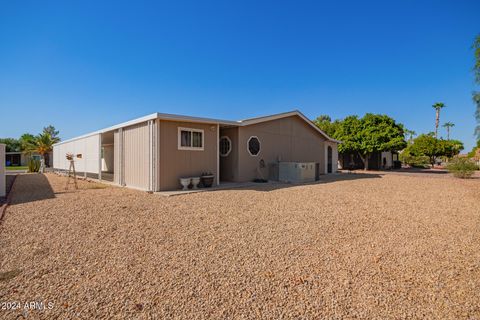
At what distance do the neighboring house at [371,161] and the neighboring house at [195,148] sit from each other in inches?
457

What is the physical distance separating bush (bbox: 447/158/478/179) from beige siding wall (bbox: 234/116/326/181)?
320 inches

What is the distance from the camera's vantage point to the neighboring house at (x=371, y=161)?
24.8 m

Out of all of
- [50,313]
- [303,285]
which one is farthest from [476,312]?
[50,313]

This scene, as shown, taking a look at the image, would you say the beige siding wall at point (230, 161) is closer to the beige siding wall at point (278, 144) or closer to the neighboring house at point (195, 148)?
the neighboring house at point (195, 148)

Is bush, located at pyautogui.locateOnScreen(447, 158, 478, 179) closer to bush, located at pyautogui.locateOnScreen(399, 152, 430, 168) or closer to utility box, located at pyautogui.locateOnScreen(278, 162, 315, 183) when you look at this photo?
utility box, located at pyautogui.locateOnScreen(278, 162, 315, 183)

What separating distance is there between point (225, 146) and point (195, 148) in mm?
2428

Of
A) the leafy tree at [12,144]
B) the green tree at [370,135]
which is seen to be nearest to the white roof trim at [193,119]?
the green tree at [370,135]

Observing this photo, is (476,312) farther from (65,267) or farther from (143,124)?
(143,124)

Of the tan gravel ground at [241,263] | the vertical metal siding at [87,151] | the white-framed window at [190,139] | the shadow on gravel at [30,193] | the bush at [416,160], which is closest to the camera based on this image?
the tan gravel ground at [241,263]

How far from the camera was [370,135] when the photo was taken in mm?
21609

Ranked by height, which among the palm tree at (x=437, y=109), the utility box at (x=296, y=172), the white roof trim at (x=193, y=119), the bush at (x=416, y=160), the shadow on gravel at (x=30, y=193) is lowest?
the shadow on gravel at (x=30, y=193)

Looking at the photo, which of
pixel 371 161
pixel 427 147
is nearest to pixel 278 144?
pixel 371 161

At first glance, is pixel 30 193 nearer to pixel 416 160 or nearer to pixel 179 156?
pixel 179 156

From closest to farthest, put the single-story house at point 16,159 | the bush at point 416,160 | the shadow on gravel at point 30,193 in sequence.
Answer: the shadow on gravel at point 30,193 < the bush at point 416,160 < the single-story house at point 16,159
